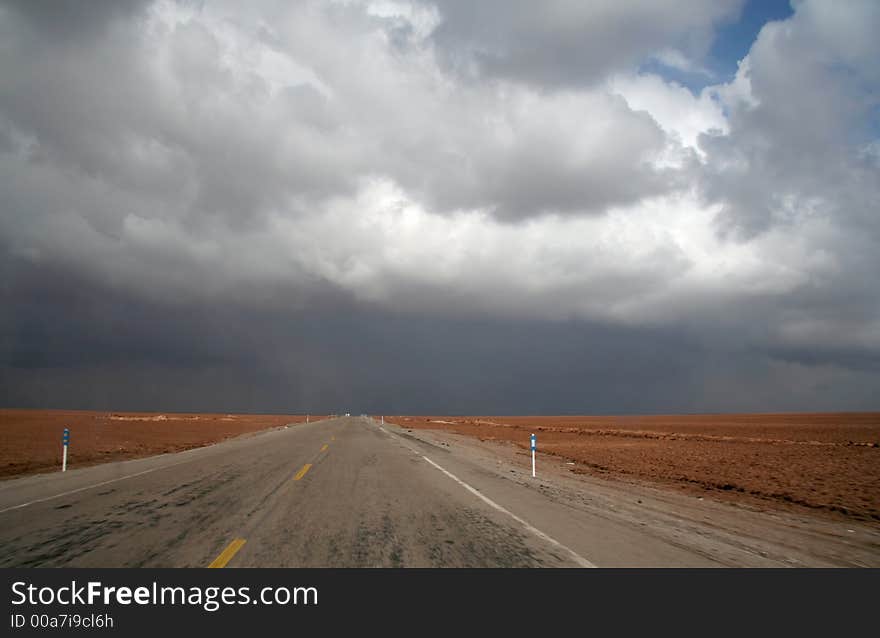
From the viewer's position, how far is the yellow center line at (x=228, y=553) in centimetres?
534

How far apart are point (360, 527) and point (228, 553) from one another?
6.87 ft

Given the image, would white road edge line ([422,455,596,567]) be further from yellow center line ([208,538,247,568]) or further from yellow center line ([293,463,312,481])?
yellow center line ([293,463,312,481])

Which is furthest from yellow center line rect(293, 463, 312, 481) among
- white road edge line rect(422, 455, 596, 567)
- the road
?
white road edge line rect(422, 455, 596, 567)

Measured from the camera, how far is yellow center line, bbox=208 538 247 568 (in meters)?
5.34

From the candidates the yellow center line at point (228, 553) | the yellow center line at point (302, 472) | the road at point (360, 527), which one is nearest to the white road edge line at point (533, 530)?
the road at point (360, 527)

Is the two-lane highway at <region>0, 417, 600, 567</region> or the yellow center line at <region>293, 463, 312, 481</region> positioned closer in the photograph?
the two-lane highway at <region>0, 417, 600, 567</region>

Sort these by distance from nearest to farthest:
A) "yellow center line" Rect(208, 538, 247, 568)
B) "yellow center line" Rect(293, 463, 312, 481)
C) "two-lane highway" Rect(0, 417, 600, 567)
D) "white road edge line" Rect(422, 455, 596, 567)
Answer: "yellow center line" Rect(208, 538, 247, 568), "two-lane highway" Rect(0, 417, 600, 567), "white road edge line" Rect(422, 455, 596, 567), "yellow center line" Rect(293, 463, 312, 481)

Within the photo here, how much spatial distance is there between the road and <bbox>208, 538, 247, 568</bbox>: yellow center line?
0.02 meters

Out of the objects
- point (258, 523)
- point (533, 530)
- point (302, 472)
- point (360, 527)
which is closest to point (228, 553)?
point (258, 523)

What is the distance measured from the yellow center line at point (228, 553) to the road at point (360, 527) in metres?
0.02

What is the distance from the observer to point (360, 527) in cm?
730

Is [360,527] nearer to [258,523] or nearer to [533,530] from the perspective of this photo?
[258,523]
